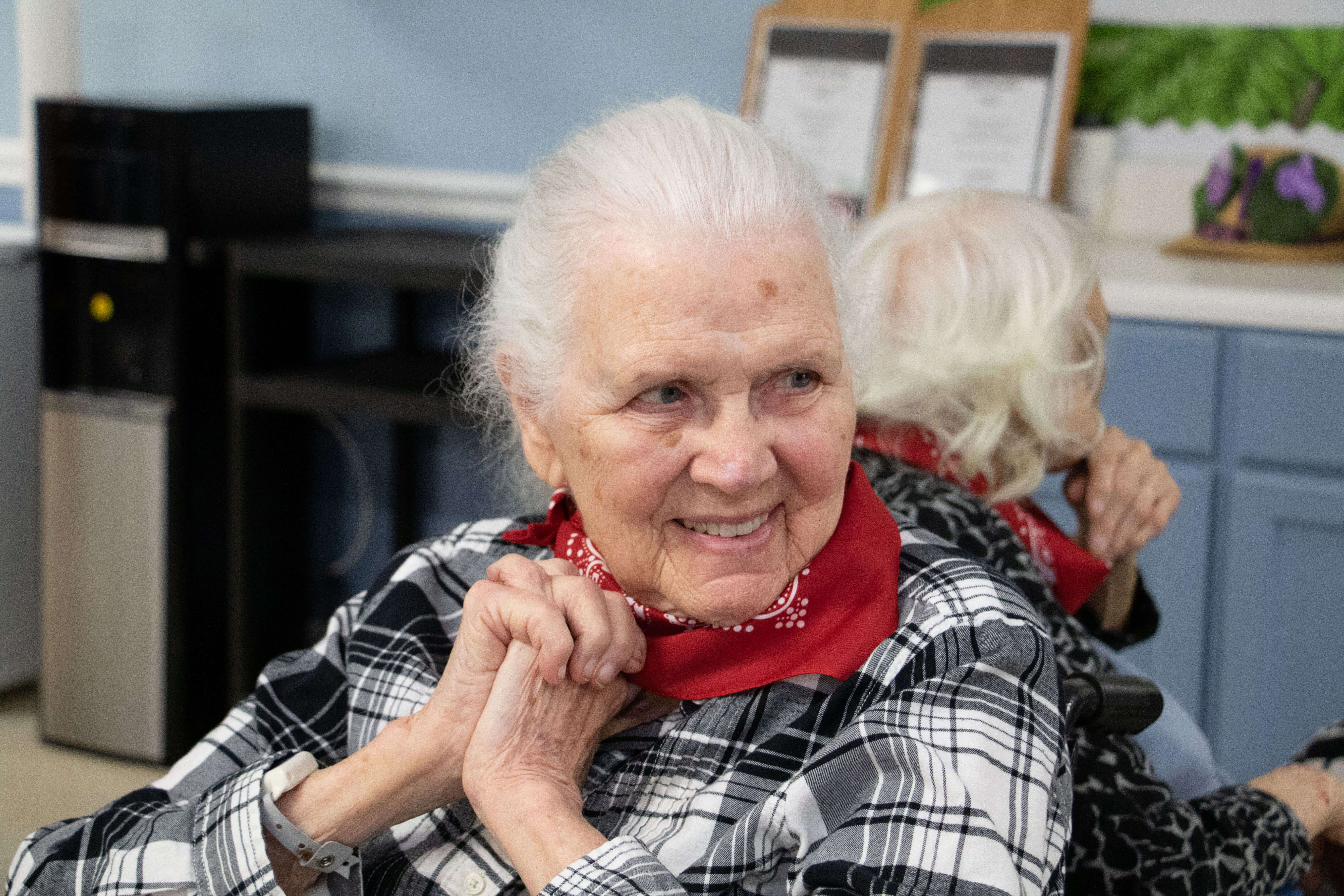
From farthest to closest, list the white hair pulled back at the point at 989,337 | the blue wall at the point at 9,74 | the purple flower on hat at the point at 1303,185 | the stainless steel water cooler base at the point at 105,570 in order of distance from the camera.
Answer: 1. the blue wall at the point at 9,74
2. the stainless steel water cooler base at the point at 105,570
3. the purple flower on hat at the point at 1303,185
4. the white hair pulled back at the point at 989,337

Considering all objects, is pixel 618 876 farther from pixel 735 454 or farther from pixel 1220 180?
pixel 1220 180

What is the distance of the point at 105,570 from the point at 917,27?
2.19 metres

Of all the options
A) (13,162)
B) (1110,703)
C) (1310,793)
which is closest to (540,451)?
(1110,703)

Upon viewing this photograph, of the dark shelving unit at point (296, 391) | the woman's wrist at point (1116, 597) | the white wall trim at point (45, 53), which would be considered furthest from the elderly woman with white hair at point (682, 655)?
the white wall trim at point (45, 53)

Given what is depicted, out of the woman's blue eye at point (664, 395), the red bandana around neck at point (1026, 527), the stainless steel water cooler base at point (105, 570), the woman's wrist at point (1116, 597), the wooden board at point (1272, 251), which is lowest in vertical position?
the stainless steel water cooler base at point (105, 570)

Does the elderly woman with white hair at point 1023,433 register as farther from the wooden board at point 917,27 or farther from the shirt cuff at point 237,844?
the wooden board at point 917,27

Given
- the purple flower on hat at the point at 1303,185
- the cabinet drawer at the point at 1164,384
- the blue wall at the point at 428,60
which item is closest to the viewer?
the cabinet drawer at the point at 1164,384

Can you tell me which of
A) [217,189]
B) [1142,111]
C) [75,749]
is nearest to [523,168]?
[217,189]

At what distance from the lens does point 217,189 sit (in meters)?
2.90

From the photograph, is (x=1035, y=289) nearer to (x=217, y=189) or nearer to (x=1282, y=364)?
(x=1282, y=364)

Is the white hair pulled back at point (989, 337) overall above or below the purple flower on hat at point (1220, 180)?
below

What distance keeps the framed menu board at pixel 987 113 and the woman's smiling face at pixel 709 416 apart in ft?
6.02

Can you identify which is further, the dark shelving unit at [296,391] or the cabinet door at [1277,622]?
the dark shelving unit at [296,391]

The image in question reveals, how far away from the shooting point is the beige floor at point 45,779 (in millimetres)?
2717
